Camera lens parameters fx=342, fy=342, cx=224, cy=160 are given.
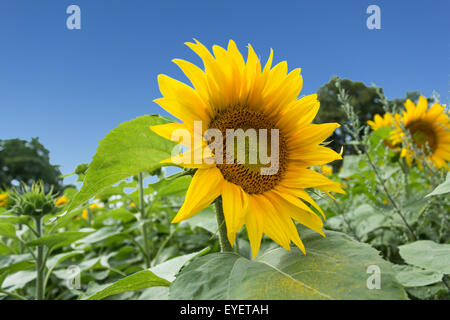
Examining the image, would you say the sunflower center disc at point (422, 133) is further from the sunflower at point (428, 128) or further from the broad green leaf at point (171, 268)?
the broad green leaf at point (171, 268)

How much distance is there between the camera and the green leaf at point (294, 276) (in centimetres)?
64

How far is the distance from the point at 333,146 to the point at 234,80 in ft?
1.38

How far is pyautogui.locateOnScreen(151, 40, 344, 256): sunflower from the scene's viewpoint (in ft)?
2.57

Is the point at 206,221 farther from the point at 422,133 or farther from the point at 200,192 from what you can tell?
the point at 422,133

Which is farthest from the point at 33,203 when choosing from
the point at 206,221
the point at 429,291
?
the point at 429,291

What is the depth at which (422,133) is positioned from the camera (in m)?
2.62

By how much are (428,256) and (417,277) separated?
6.9 inches

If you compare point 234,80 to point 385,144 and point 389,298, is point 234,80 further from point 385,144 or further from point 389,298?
point 385,144

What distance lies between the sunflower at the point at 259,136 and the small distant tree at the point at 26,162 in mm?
29270

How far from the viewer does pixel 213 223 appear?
4.61 ft

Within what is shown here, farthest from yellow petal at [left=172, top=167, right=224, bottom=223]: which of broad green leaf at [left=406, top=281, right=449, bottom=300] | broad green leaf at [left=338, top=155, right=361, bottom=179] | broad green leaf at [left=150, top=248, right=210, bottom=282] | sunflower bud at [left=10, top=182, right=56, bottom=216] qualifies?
broad green leaf at [left=338, top=155, right=361, bottom=179]

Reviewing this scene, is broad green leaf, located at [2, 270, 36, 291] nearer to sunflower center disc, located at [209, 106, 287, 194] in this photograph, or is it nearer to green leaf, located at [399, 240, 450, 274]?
sunflower center disc, located at [209, 106, 287, 194]

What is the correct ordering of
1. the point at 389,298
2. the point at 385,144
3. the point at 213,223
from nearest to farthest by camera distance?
the point at 389,298 → the point at 213,223 → the point at 385,144
